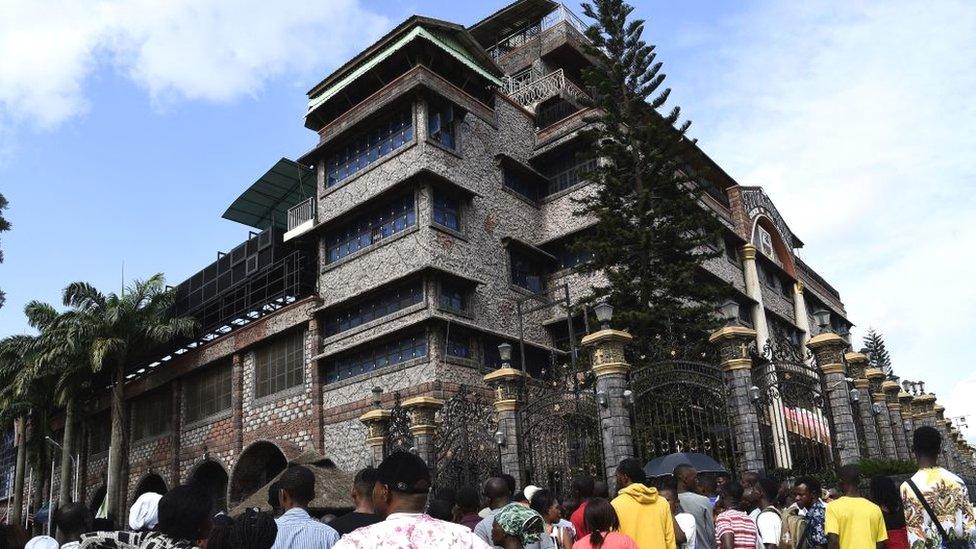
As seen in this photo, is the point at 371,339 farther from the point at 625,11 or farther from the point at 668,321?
the point at 625,11

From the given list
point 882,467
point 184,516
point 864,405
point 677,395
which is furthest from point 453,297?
point 184,516

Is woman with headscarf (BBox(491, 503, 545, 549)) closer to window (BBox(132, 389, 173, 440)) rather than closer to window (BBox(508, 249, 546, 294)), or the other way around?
window (BBox(508, 249, 546, 294))

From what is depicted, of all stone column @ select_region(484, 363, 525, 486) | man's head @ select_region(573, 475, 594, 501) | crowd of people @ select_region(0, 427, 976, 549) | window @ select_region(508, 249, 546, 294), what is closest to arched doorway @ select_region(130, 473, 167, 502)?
window @ select_region(508, 249, 546, 294)

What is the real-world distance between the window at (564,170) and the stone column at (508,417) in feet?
41.0

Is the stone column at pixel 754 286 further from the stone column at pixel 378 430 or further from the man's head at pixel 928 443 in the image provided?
the man's head at pixel 928 443

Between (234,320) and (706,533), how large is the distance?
2503cm

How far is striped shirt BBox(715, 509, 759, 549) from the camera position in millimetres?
6312

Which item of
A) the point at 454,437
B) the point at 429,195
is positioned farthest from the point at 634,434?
the point at 429,195

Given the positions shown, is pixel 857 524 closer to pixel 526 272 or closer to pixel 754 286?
pixel 526 272

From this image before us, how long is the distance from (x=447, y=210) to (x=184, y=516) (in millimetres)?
19463

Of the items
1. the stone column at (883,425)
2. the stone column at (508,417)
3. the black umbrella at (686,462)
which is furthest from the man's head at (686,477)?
the stone column at (883,425)

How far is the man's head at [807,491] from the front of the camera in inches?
279

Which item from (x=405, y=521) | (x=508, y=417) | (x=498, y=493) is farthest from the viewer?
(x=508, y=417)

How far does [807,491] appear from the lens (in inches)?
280
